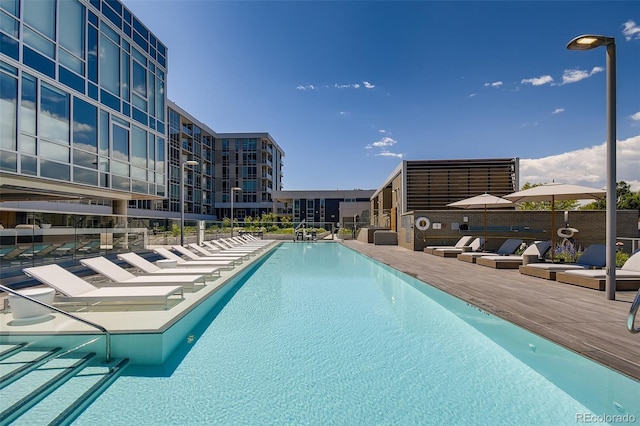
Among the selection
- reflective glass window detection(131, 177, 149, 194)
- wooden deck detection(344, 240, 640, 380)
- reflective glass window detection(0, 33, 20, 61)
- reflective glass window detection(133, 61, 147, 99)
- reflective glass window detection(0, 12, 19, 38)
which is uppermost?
reflective glass window detection(133, 61, 147, 99)

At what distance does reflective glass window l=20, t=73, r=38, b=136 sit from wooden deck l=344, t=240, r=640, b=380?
10.7 metres

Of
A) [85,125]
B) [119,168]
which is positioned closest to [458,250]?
[119,168]

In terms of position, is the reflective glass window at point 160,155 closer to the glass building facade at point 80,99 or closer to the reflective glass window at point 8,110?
the glass building facade at point 80,99

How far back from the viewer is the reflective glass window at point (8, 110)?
7.82 metres

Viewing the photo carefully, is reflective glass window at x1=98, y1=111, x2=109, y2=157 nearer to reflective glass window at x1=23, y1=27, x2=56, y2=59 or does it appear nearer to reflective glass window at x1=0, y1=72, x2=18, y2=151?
reflective glass window at x1=23, y1=27, x2=56, y2=59

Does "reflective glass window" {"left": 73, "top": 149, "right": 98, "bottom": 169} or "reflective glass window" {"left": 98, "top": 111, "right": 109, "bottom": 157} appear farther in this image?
"reflective glass window" {"left": 98, "top": 111, "right": 109, "bottom": 157}

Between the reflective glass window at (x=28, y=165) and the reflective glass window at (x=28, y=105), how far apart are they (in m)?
0.68

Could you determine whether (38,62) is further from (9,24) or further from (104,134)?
(104,134)

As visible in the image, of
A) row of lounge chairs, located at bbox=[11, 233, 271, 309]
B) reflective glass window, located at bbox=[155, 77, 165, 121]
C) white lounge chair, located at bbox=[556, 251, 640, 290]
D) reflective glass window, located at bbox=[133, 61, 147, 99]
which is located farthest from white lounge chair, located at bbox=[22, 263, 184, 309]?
reflective glass window, located at bbox=[155, 77, 165, 121]

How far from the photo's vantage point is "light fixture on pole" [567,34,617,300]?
17.0ft

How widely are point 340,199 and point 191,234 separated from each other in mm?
26329

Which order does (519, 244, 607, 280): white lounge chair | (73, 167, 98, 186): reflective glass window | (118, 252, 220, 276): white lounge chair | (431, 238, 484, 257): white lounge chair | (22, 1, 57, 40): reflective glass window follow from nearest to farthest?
1. (118, 252, 220, 276): white lounge chair
2. (519, 244, 607, 280): white lounge chair
3. (22, 1, 57, 40): reflective glass window
4. (73, 167, 98, 186): reflective glass window
5. (431, 238, 484, 257): white lounge chair

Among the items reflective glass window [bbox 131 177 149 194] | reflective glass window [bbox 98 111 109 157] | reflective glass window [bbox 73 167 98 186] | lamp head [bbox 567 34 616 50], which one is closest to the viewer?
lamp head [bbox 567 34 616 50]

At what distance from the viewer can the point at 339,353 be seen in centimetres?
403
